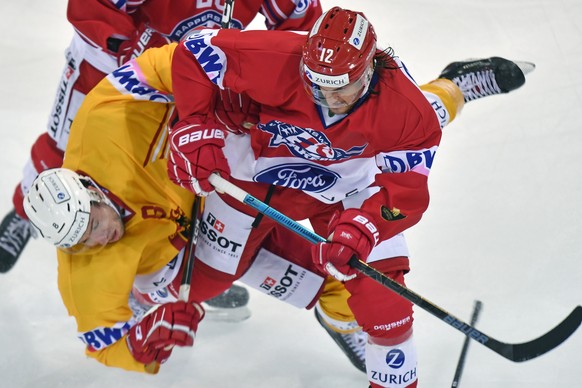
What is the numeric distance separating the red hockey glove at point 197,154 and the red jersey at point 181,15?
2.53ft

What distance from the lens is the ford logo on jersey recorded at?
3299mm

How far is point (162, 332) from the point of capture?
10.6 ft

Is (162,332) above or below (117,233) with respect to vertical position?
A: below

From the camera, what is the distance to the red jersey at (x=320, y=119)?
296 cm

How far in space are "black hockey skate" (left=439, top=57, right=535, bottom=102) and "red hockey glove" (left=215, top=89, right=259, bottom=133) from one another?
37.1 inches

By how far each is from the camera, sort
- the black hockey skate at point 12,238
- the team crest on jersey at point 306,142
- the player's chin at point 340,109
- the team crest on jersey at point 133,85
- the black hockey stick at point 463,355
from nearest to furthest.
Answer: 1. the player's chin at point 340,109
2. the team crest on jersey at point 306,142
3. the team crest on jersey at point 133,85
4. the black hockey stick at point 463,355
5. the black hockey skate at point 12,238

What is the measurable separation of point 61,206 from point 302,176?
803 millimetres

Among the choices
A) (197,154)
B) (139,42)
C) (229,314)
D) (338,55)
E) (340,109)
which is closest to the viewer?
(338,55)

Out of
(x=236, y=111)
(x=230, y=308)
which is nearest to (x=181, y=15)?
(x=236, y=111)

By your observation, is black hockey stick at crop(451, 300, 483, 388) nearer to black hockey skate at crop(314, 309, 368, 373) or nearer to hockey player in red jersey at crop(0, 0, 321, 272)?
black hockey skate at crop(314, 309, 368, 373)

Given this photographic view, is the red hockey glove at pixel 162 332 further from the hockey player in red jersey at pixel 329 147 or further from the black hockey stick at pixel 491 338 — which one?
the black hockey stick at pixel 491 338

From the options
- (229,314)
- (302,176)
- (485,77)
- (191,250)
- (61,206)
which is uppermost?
(485,77)

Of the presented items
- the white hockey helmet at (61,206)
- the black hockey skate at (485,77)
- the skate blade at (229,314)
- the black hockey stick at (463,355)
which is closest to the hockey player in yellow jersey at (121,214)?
the white hockey helmet at (61,206)

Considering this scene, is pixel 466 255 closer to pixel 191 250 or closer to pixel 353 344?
pixel 353 344
